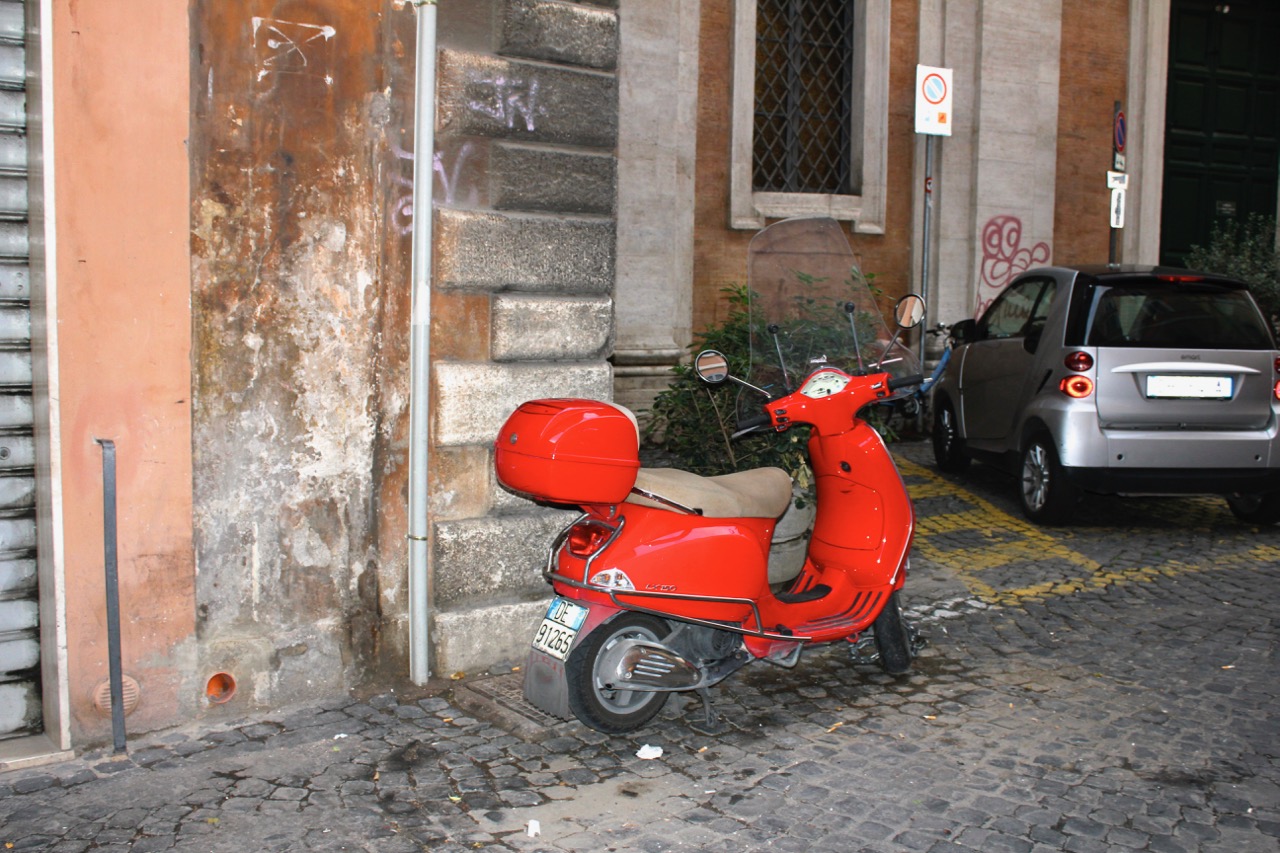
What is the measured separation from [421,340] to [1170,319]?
498 centimetres

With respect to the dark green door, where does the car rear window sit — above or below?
below

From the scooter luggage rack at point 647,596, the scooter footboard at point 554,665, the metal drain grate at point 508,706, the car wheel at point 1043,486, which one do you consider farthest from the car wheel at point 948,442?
the scooter footboard at point 554,665

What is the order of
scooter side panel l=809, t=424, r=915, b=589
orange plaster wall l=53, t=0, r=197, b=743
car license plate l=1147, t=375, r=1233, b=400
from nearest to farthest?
orange plaster wall l=53, t=0, r=197, b=743, scooter side panel l=809, t=424, r=915, b=589, car license plate l=1147, t=375, r=1233, b=400

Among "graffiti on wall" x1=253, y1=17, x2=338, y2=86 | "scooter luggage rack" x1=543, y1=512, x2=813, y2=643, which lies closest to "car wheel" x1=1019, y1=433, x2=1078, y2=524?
"scooter luggage rack" x1=543, y1=512, x2=813, y2=643

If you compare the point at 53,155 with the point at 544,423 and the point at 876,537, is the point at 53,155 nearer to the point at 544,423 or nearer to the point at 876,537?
the point at 544,423

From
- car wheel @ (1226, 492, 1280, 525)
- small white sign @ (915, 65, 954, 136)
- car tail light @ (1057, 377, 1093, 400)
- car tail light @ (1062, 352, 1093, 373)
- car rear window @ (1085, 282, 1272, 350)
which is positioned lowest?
car wheel @ (1226, 492, 1280, 525)

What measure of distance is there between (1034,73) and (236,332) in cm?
1055

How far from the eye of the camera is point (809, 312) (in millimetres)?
5430

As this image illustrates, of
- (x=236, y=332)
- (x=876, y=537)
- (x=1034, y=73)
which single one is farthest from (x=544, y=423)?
(x=1034, y=73)

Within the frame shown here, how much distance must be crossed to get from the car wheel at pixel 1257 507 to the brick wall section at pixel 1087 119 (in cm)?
526

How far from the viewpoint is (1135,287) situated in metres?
7.82

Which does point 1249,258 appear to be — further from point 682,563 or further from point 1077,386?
point 682,563

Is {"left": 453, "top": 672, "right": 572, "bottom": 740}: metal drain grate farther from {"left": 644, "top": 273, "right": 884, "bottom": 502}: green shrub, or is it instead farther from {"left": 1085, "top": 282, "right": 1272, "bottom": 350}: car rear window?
{"left": 1085, "top": 282, "right": 1272, "bottom": 350}: car rear window

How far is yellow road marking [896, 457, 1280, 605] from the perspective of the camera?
22.5ft
